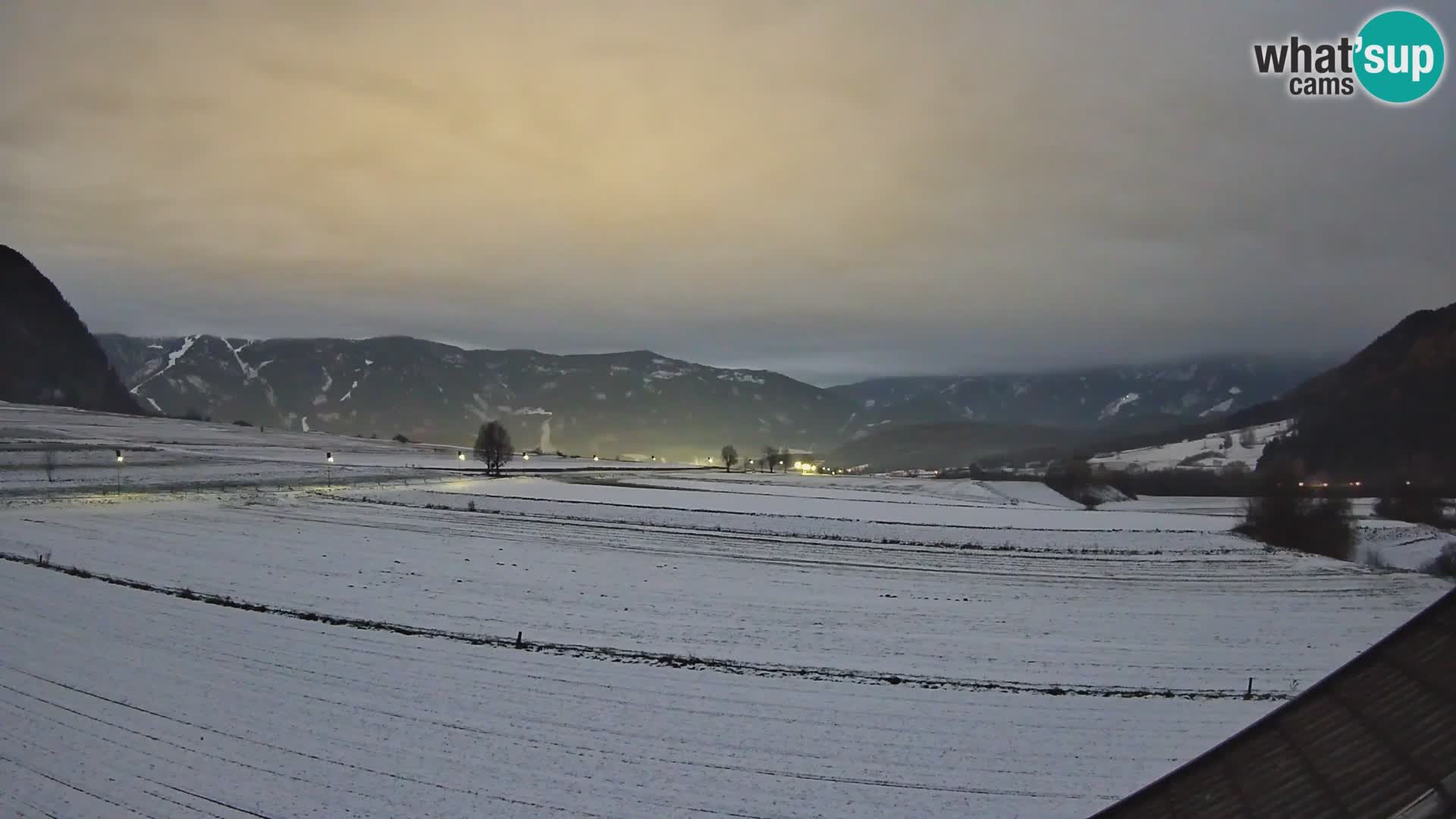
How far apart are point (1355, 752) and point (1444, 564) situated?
74.4m

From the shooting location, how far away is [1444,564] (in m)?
58.9

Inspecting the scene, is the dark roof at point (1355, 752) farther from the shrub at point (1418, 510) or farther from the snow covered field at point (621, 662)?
the shrub at point (1418, 510)

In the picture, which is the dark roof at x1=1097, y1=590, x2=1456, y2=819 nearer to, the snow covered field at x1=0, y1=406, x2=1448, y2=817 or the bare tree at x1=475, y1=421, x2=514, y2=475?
the snow covered field at x1=0, y1=406, x2=1448, y2=817

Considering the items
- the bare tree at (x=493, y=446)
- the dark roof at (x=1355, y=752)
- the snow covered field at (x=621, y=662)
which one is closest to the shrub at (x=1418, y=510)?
the snow covered field at (x=621, y=662)

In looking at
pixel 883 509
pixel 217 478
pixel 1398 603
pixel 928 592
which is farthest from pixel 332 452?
Answer: pixel 1398 603

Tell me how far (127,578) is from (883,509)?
2442 inches

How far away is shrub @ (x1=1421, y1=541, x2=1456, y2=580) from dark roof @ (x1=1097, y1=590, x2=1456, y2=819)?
64.3 metres

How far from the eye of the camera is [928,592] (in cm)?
4097

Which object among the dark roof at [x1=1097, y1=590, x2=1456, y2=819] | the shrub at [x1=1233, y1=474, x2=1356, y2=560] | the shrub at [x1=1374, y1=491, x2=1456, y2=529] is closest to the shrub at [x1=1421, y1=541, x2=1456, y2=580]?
the shrub at [x1=1233, y1=474, x2=1356, y2=560]

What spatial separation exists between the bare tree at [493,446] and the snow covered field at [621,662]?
178ft

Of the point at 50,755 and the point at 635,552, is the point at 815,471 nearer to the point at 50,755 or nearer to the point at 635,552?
the point at 635,552

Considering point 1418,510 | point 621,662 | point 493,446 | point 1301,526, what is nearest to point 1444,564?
point 1301,526

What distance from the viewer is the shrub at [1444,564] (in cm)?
5575

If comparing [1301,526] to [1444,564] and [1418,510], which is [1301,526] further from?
[1418,510]
